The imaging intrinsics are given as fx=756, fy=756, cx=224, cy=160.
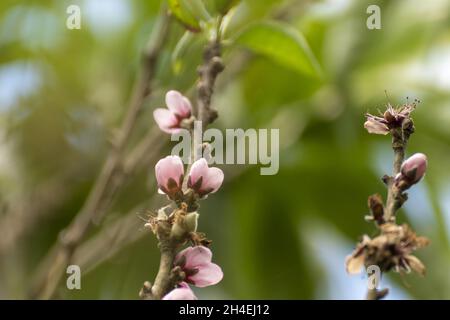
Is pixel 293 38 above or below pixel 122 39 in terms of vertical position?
below

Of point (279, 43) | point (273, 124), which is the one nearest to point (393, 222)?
point (279, 43)

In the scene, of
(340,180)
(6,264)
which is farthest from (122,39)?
(6,264)

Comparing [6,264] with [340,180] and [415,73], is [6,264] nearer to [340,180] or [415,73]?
[340,180]

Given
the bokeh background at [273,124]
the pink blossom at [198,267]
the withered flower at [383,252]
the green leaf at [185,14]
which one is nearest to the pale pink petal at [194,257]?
the pink blossom at [198,267]

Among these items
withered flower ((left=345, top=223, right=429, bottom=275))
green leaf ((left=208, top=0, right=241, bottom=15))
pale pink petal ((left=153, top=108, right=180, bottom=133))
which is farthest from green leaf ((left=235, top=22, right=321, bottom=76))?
withered flower ((left=345, top=223, right=429, bottom=275))

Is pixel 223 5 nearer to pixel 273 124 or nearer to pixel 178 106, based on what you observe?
pixel 178 106

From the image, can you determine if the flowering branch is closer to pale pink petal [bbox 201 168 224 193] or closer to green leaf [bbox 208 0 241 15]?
pale pink petal [bbox 201 168 224 193]

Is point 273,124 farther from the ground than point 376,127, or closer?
farther from the ground
